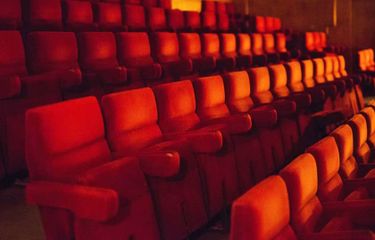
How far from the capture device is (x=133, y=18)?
97 cm

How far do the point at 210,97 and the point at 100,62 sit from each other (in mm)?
202

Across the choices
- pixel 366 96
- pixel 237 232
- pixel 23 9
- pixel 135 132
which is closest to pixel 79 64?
pixel 23 9

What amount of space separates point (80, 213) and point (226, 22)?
110 centimetres

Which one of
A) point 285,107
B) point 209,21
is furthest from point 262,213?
point 209,21

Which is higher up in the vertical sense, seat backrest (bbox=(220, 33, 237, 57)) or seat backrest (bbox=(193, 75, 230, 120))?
seat backrest (bbox=(220, 33, 237, 57))

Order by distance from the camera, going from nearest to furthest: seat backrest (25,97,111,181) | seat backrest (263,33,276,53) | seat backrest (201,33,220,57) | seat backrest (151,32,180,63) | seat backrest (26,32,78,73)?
seat backrest (25,97,111,181) → seat backrest (26,32,78,73) → seat backrest (151,32,180,63) → seat backrest (201,33,220,57) → seat backrest (263,33,276,53)

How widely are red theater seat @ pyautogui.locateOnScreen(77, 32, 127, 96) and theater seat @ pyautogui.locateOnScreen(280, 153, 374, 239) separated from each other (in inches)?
13.9

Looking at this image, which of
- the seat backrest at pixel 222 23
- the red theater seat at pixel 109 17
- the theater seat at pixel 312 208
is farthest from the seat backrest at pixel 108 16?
the theater seat at pixel 312 208

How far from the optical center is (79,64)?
67 cm

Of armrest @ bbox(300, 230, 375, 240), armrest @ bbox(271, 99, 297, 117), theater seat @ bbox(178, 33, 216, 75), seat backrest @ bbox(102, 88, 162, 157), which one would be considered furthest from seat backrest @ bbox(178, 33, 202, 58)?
armrest @ bbox(300, 230, 375, 240)

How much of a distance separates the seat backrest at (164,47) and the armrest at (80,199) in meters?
0.51

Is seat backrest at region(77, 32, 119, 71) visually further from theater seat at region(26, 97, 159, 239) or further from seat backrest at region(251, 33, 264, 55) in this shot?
seat backrest at region(251, 33, 264, 55)

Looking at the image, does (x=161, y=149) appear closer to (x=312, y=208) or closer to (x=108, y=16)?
(x=312, y=208)

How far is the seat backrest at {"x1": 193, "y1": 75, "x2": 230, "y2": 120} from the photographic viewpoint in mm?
561
